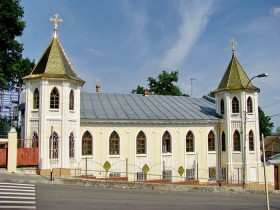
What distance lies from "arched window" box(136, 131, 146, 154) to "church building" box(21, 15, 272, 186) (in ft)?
0.28

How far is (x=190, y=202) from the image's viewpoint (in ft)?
62.6

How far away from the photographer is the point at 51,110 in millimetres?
25062

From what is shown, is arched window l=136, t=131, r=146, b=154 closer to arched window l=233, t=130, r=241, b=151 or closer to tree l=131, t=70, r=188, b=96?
arched window l=233, t=130, r=241, b=151

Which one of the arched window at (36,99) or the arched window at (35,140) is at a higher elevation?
the arched window at (36,99)

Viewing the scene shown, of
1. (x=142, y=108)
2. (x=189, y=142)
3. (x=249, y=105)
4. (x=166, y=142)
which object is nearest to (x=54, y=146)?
(x=142, y=108)

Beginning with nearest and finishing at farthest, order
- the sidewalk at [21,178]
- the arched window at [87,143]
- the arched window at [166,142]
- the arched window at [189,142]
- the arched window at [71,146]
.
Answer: the sidewalk at [21,178] → the arched window at [71,146] → the arched window at [87,143] → the arched window at [166,142] → the arched window at [189,142]

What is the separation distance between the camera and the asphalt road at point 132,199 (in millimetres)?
16141

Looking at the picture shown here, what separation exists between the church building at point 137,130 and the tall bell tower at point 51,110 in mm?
69

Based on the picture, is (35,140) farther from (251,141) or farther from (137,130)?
(251,141)

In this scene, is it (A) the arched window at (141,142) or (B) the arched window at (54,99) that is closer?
(B) the arched window at (54,99)

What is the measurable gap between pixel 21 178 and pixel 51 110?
19.0ft

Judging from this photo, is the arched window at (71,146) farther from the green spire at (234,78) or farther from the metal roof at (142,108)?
the green spire at (234,78)

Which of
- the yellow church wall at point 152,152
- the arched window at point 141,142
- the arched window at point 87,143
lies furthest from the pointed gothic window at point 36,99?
the arched window at point 141,142

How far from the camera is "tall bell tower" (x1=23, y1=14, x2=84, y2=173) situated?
24672 mm
